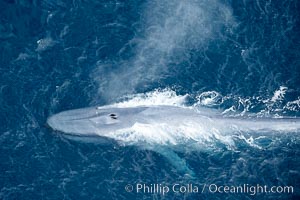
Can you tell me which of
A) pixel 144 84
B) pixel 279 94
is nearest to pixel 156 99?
pixel 144 84

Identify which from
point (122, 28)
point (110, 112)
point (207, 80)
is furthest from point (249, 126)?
point (122, 28)

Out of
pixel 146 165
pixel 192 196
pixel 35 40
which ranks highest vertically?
pixel 35 40

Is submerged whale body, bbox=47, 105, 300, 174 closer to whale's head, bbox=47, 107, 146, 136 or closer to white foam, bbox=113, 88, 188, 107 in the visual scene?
whale's head, bbox=47, 107, 146, 136

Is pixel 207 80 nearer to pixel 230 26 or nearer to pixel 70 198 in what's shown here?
Answer: pixel 230 26

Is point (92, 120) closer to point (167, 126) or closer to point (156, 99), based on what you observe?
point (156, 99)

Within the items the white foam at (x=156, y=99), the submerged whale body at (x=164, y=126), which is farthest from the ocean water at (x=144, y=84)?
the submerged whale body at (x=164, y=126)

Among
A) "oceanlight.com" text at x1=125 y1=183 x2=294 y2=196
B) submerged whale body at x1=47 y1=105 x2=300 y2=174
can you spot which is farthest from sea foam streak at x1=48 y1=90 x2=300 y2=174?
"oceanlight.com" text at x1=125 y1=183 x2=294 y2=196
